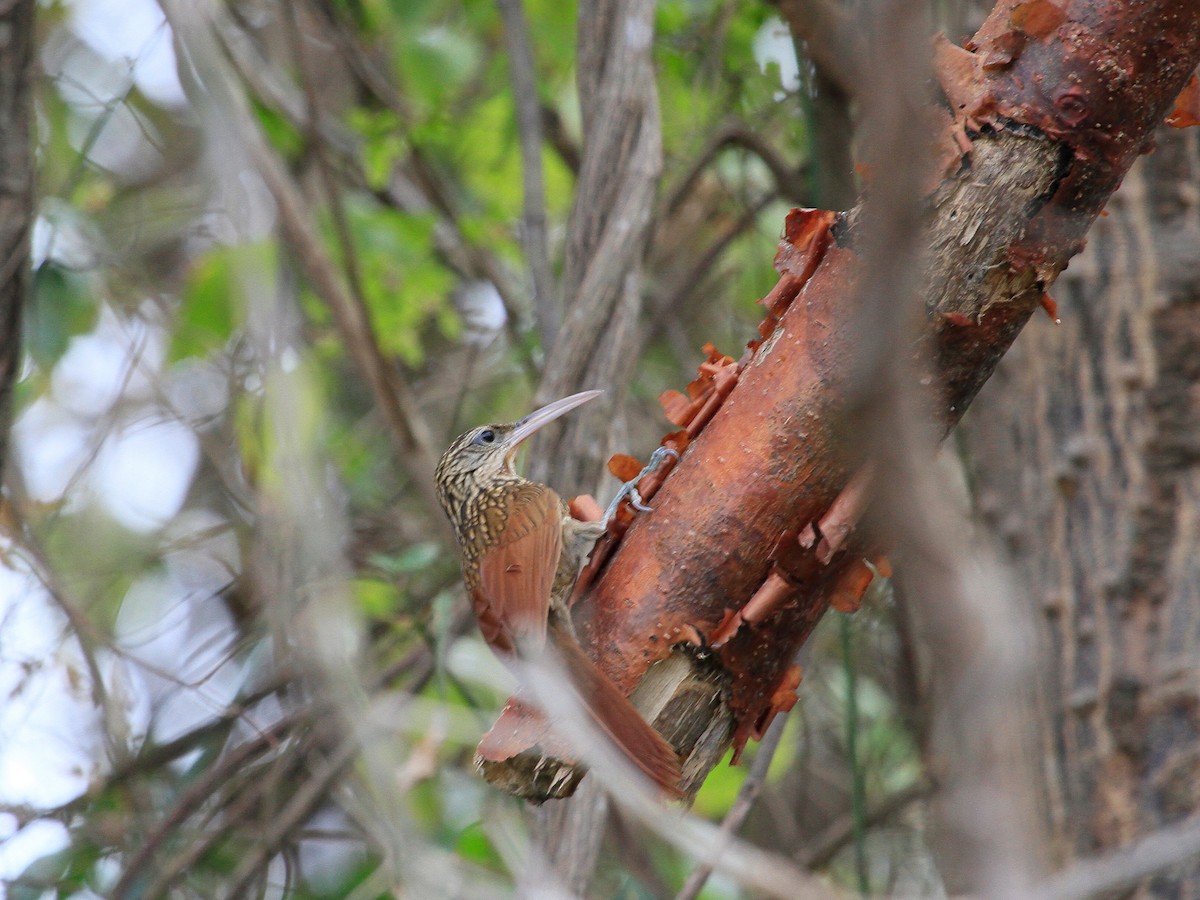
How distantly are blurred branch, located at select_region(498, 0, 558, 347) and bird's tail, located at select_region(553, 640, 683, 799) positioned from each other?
69.2 inches

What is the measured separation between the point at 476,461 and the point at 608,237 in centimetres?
78

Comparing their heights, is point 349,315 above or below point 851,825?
above

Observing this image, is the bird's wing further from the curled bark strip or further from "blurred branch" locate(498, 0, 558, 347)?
"blurred branch" locate(498, 0, 558, 347)

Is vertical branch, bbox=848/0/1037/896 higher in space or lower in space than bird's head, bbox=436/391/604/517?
higher

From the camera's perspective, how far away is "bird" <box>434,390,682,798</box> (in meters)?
1.61

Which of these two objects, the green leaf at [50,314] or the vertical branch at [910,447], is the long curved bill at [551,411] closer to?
the green leaf at [50,314]

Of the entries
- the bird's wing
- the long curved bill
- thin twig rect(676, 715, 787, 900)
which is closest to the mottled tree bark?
thin twig rect(676, 715, 787, 900)

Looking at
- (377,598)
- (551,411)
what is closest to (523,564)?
(551,411)

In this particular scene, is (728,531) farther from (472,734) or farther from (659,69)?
(659,69)

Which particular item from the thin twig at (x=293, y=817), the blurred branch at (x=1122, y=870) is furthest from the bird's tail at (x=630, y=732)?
the thin twig at (x=293, y=817)

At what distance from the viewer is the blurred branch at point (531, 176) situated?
3307mm

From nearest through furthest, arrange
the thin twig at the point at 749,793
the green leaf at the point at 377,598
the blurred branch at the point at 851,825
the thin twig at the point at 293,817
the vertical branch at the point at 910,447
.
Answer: the vertical branch at the point at 910,447
the thin twig at the point at 749,793
the thin twig at the point at 293,817
the blurred branch at the point at 851,825
the green leaf at the point at 377,598

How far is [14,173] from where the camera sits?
8.20 ft

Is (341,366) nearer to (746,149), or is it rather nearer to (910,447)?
(746,149)
